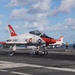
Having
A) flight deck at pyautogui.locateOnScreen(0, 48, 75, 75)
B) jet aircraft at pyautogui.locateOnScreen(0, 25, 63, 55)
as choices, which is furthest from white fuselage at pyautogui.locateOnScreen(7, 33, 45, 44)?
flight deck at pyautogui.locateOnScreen(0, 48, 75, 75)

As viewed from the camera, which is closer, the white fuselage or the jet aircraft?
the jet aircraft

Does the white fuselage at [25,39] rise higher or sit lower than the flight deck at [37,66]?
higher

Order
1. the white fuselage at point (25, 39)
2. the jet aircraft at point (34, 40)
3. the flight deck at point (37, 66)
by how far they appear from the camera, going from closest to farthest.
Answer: the flight deck at point (37, 66) < the jet aircraft at point (34, 40) < the white fuselage at point (25, 39)

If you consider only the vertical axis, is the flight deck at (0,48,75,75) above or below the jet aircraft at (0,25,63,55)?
below

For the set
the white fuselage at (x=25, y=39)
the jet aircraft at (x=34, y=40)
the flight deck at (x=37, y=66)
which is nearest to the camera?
the flight deck at (x=37, y=66)

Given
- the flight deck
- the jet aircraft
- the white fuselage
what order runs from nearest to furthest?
the flight deck, the jet aircraft, the white fuselage

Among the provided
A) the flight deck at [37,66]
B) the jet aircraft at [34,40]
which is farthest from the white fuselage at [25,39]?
the flight deck at [37,66]

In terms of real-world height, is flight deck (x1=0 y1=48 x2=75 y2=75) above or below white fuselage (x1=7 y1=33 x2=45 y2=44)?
below

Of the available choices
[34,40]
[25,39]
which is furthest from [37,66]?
[25,39]

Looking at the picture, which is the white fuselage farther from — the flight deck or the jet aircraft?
the flight deck

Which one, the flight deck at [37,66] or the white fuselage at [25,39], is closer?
the flight deck at [37,66]

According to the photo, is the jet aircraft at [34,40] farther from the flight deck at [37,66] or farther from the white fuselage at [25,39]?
the flight deck at [37,66]

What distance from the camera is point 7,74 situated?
42.0 feet

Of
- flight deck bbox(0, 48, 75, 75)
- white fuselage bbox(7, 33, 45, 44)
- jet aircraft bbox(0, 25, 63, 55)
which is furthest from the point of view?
white fuselage bbox(7, 33, 45, 44)
